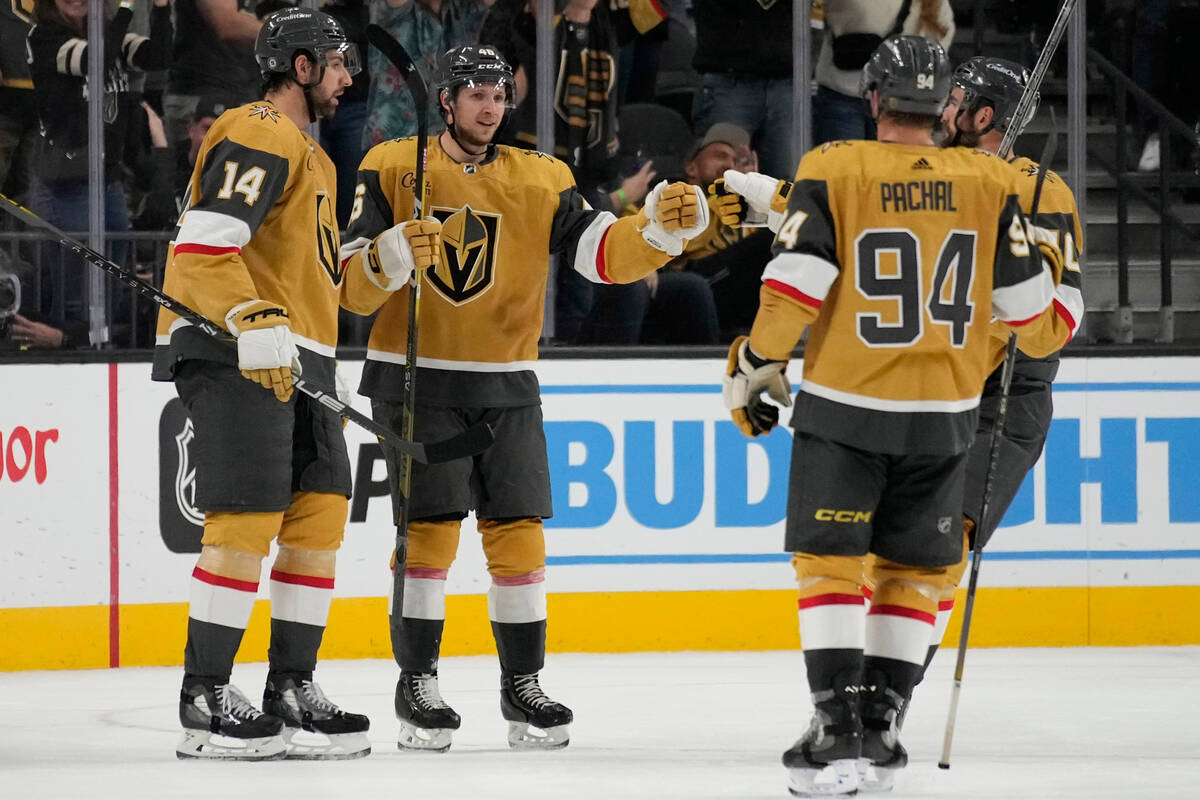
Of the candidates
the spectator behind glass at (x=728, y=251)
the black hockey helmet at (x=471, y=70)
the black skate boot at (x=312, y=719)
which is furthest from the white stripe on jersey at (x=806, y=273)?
the spectator behind glass at (x=728, y=251)

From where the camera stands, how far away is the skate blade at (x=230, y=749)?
11.1 ft

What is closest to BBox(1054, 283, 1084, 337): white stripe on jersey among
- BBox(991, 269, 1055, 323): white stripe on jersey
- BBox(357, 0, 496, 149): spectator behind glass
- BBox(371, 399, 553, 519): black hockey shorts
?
BBox(991, 269, 1055, 323): white stripe on jersey

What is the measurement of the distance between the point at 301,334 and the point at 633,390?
1.74 m

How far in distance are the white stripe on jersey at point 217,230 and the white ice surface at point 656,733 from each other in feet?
3.33

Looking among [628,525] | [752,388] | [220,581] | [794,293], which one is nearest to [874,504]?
[752,388]

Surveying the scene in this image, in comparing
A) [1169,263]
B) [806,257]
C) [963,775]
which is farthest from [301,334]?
[1169,263]

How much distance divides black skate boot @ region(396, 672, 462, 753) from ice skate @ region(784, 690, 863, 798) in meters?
0.86

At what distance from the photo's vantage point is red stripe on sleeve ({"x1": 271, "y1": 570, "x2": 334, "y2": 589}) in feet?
11.4

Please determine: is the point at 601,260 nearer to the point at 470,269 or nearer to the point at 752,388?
the point at 470,269

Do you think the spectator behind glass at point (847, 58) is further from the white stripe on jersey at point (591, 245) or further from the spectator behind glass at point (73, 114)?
the spectator behind glass at point (73, 114)

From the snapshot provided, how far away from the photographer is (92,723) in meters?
3.96

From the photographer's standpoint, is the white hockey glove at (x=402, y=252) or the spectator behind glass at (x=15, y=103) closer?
the white hockey glove at (x=402, y=252)

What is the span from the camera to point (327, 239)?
3.52m

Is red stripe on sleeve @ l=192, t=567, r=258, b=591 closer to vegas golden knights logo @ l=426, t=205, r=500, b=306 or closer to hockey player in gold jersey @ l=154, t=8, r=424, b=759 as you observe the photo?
hockey player in gold jersey @ l=154, t=8, r=424, b=759
